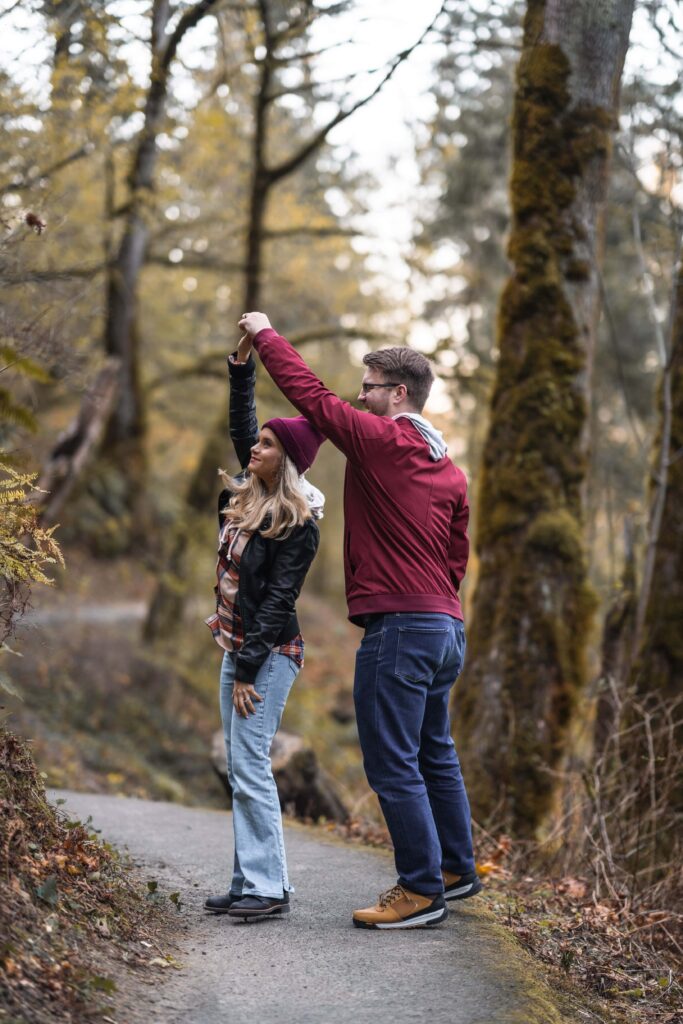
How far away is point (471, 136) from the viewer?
53.4ft

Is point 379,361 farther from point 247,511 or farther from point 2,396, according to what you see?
point 2,396

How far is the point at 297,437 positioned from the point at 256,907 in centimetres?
217

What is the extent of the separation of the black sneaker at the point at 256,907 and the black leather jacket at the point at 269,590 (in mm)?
1028

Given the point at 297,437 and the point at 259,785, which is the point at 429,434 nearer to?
the point at 297,437

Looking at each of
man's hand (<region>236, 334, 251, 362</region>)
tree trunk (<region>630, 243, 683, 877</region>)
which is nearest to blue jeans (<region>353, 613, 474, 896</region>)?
man's hand (<region>236, 334, 251, 362</region>)

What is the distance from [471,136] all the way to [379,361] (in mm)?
12928

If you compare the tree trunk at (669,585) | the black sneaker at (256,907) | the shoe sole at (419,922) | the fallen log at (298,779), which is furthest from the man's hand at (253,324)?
the fallen log at (298,779)

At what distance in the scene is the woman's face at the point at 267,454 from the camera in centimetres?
458

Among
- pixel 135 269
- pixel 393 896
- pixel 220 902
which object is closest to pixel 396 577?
pixel 393 896

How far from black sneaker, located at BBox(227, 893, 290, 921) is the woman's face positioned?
198 centimetres

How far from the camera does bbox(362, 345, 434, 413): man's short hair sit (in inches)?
184

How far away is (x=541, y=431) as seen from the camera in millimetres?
7934

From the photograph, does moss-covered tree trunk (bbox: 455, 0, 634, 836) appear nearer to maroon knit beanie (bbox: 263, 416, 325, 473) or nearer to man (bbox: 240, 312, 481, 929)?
man (bbox: 240, 312, 481, 929)

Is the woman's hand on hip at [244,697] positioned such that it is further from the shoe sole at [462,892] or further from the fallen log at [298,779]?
the fallen log at [298,779]
